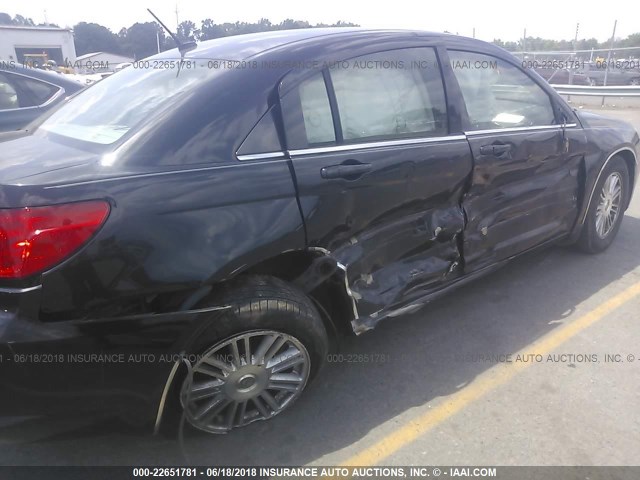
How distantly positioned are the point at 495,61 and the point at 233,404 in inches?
104

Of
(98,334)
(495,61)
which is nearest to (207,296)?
(98,334)

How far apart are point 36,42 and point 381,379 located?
55.9 m

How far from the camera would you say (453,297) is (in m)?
3.67

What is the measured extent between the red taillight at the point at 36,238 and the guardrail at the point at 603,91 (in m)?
13.3

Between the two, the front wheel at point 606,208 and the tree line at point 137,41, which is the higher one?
the tree line at point 137,41

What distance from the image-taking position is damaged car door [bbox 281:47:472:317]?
→ 239cm

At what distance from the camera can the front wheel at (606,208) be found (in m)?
4.04

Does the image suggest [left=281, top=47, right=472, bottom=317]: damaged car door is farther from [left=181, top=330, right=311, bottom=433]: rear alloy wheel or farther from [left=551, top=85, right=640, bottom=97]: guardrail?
[left=551, top=85, right=640, bottom=97]: guardrail

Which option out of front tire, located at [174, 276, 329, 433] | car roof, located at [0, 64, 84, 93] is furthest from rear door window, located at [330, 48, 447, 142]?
car roof, located at [0, 64, 84, 93]

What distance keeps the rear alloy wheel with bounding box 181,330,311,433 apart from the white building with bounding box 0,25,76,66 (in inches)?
1940

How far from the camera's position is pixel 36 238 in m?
1.78

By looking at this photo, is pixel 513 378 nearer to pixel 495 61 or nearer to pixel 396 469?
pixel 396 469

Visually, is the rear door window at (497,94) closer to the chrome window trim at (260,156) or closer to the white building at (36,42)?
the chrome window trim at (260,156)

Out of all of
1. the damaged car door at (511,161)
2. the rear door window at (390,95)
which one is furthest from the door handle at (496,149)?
the rear door window at (390,95)
